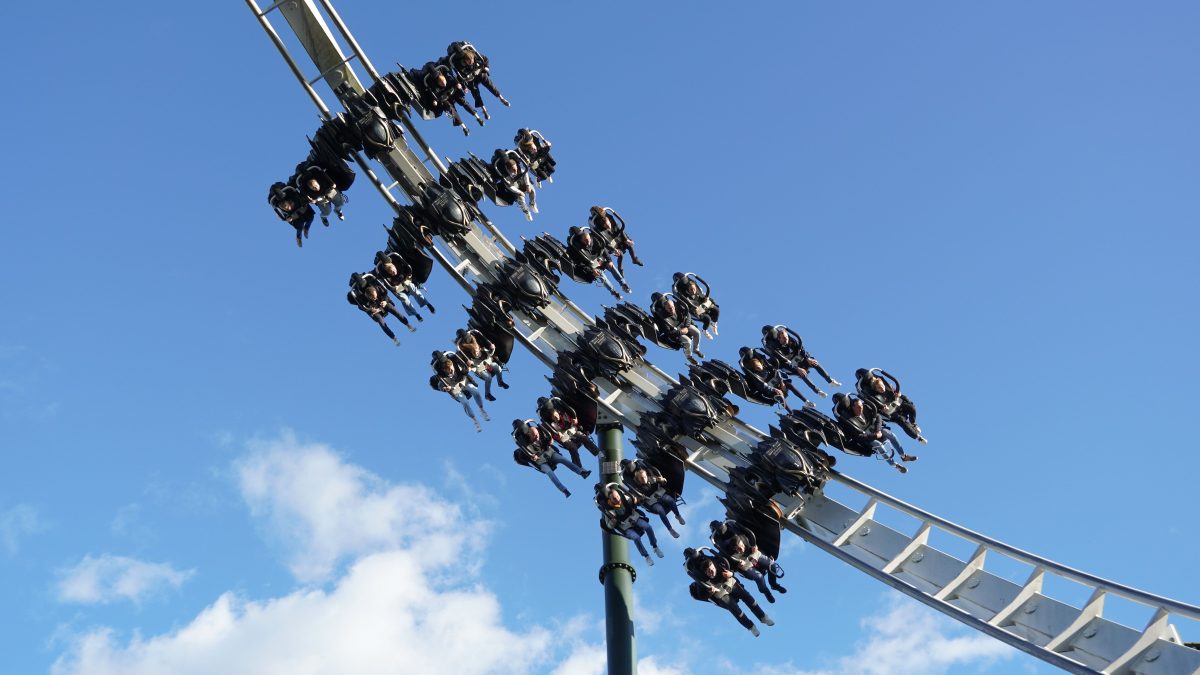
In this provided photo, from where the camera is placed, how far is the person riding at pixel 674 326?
61.6 feet

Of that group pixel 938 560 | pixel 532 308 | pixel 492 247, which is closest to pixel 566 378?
pixel 532 308

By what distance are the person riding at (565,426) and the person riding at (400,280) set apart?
246cm

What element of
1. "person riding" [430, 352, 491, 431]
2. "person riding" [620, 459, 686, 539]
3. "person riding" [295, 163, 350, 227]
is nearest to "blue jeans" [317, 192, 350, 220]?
"person riding" [295, 163, 350, 227]

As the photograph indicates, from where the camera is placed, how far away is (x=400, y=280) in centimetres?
1891

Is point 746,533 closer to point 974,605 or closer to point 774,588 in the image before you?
A: point 774,588

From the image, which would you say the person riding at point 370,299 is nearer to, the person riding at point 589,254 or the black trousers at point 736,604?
the person riding at point 589,254

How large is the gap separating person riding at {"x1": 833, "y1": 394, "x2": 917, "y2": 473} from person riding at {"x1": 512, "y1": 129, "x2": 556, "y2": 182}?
5903mm

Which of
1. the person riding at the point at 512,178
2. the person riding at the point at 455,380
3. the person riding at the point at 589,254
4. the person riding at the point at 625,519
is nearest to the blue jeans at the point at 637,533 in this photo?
the person riding at the point at 625,519

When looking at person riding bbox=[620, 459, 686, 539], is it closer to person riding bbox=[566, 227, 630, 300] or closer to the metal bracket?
the metal bracket

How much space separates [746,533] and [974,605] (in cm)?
297

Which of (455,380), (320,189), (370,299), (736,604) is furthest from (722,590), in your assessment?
(320,189)

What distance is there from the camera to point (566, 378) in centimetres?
1834

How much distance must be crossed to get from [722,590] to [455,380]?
4662 millimetres

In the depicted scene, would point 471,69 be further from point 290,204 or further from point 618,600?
point 618,600
